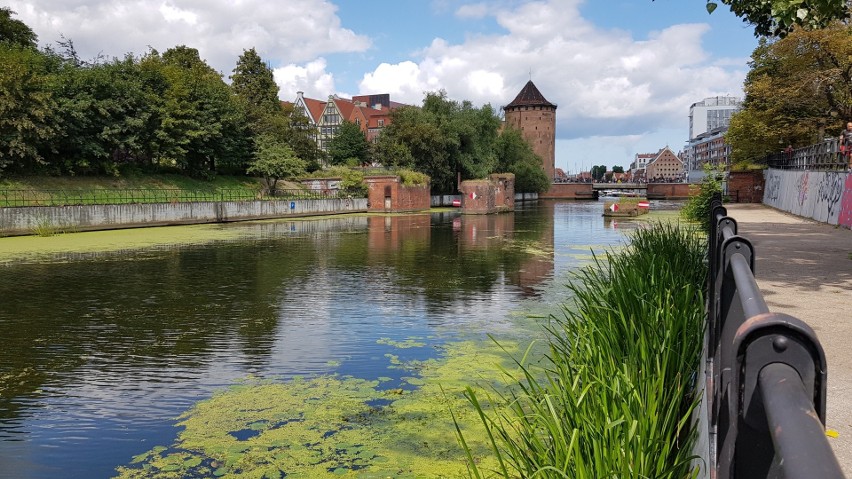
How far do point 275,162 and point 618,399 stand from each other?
50648 millimetres

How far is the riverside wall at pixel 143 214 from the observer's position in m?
28.0

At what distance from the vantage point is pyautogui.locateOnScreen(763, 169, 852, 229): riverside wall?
2072 centimetres

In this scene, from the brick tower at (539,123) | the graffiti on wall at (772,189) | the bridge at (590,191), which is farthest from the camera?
the brick tower at (539,123)

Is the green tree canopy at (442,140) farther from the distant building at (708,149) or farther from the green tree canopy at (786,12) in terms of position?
the distant building at (708,149)

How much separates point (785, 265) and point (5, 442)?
12.0 meters

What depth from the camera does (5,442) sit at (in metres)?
5.81

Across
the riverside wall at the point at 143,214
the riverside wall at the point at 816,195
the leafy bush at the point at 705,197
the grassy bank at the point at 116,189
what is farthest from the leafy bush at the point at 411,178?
the leafy bush at the point at 705,197

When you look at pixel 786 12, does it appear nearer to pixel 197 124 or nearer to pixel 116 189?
pixel 116 189

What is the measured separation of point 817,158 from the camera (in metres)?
27.5

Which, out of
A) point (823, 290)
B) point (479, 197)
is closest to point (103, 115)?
point (479, 197)

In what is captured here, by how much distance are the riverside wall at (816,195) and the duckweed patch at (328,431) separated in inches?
703

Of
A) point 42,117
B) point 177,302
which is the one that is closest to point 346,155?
point 42,117

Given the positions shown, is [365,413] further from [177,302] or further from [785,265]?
[785,265]

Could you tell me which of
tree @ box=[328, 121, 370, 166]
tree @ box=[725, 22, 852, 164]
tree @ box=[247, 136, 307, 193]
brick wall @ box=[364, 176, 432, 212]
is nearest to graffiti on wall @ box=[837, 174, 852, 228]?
tree @ box=[725, 22, 852, 164]
